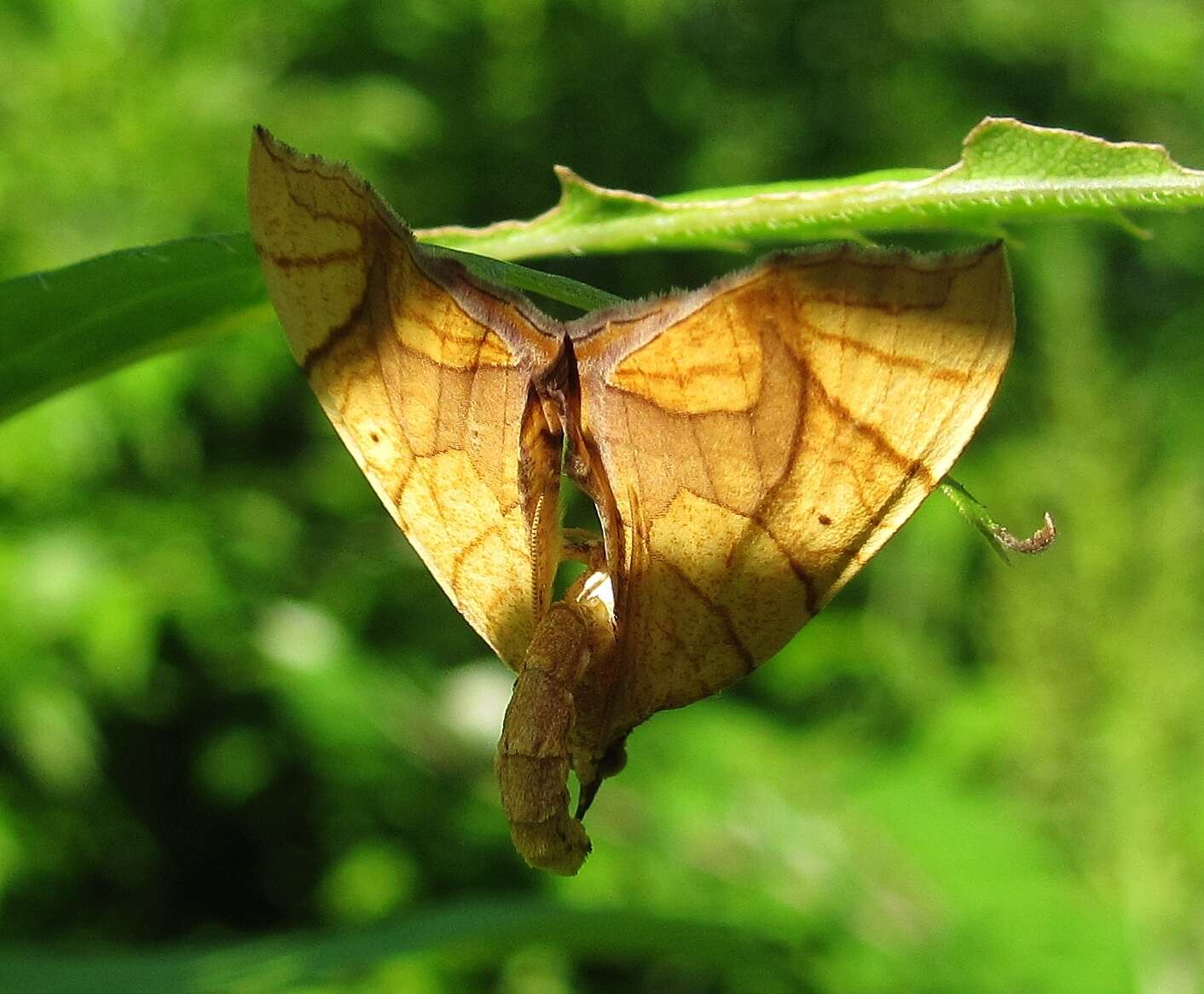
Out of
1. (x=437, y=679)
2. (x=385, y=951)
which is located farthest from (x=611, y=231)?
(x=437, y=679)

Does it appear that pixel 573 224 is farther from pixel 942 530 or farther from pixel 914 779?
pixel 942 530

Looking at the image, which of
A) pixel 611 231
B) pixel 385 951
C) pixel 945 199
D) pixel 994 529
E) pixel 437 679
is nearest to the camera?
pixel 994 529

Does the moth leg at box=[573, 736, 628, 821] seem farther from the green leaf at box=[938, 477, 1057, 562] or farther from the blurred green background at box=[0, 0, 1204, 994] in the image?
the blurred green background at box=[0, 0, 1204, 994]

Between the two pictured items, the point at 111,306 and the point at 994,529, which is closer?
the point at 994,529

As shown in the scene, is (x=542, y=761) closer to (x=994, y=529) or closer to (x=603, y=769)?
(x=603, y=769)

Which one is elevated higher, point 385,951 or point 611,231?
point 611,231

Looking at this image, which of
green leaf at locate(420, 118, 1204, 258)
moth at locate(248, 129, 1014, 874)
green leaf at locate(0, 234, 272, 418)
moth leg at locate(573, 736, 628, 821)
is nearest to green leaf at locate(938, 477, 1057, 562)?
moth at locate(248, 129, 1014, 874)

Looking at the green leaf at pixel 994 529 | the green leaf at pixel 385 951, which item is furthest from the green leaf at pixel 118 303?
the green leaf at pixel 385 951
